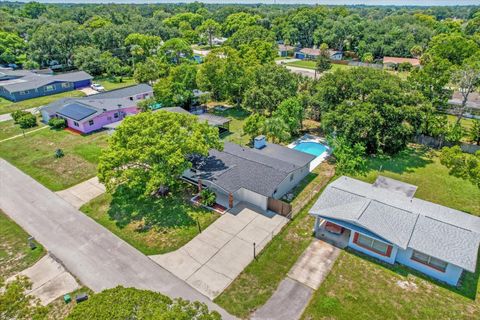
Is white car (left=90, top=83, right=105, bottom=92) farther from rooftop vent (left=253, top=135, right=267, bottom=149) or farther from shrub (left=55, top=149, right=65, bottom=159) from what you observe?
rooftop vent (left=253, top=135, right=267, bottom=149)

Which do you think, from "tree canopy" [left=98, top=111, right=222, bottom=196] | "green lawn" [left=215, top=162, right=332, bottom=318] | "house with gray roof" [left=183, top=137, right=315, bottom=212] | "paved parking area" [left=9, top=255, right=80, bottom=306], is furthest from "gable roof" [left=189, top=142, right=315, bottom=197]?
"paved parking area" [left=9, top=255, right=80, bottom=306]

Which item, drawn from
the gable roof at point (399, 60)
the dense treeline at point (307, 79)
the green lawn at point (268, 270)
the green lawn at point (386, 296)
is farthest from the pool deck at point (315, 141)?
the gable roof at point (399, 60)

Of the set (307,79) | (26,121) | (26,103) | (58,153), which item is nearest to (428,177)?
(307,79)

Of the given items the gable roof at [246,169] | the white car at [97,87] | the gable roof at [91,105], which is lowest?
the white car at [97,87]

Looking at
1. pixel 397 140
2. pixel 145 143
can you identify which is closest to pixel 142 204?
pixel 145 143

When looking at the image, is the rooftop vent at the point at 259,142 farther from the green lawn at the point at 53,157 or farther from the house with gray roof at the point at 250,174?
the green lawn at the point at 53,157

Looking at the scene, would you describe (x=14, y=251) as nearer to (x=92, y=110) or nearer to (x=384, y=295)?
(x=92, y=110)

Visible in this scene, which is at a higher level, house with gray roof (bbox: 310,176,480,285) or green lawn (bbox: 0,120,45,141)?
house with gray roof (bbox: 310,176,480,285)
